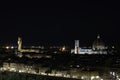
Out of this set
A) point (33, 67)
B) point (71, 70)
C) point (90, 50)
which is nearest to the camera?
point (71, 70)

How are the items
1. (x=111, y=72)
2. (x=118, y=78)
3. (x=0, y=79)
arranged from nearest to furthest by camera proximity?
(x=0, y=79) → (x=118, y=78) → (x=111, y=72)

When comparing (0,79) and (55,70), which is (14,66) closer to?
(55,70)

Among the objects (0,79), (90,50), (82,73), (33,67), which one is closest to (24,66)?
(33,67)

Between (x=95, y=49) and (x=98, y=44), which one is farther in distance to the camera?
(x=98, y=44)

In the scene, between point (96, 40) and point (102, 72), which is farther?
point (96, 40)

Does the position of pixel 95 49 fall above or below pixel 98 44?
below

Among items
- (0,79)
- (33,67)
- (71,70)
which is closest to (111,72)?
(71,70)

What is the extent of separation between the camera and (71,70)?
3531 centimetres

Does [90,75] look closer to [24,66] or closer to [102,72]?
[102,72]

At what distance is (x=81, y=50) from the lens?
86188 mm

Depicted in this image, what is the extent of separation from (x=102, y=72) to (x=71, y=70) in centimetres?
Result: 365

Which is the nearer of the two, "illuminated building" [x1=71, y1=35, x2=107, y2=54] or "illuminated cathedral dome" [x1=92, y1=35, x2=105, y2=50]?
"illuminated building" [x1=71, y1=35, x2=107, y2=54]

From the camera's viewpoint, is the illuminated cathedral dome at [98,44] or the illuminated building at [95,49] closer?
the illuminated building at [95,49]

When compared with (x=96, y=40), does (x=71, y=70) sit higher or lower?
lower
